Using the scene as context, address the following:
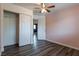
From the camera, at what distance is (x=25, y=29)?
593 centimetres

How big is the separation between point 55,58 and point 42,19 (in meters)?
7.99

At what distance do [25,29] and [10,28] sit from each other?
34.2 inches

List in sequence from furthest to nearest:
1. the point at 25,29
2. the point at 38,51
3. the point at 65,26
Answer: the point at 25,29 < the point at 65,26 < the point at 38,51

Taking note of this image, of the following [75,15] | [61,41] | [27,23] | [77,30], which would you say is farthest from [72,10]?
[27,23]

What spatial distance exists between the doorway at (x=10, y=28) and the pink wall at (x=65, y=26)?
8.65 ft

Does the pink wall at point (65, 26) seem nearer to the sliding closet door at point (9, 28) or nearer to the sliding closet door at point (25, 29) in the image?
the sliding closet door at point (25, 29)

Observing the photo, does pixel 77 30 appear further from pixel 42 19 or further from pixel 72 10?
pixel 42 19

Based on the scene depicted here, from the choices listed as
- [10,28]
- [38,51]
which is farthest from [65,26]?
[10,28]

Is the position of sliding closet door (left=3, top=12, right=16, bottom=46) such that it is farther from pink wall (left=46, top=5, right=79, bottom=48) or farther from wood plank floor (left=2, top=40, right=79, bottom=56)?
pink wall (left=46, top=5, right=79, bottom=48)

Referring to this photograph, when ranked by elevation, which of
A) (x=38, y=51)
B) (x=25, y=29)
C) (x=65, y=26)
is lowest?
(x=38, y=51)

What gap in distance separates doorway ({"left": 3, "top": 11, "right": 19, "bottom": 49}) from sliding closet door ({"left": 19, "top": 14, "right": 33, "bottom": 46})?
0.56m

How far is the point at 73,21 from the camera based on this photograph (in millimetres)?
5059

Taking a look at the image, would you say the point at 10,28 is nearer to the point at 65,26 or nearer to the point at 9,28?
the point at 9,28

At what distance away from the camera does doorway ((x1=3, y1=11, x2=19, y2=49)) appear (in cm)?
563
